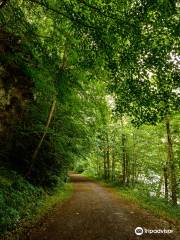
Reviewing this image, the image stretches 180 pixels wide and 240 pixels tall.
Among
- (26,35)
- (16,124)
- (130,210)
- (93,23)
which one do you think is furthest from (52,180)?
(93,23)

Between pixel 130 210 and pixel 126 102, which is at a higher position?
pixel 126 102

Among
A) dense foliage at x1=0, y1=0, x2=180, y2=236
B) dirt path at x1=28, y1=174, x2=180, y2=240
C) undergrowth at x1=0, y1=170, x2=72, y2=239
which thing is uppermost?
dense foliage at x1=0, y1=0, x2=180, y2=236

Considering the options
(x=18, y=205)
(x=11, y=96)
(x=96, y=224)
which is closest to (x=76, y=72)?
(x=11, y=96)

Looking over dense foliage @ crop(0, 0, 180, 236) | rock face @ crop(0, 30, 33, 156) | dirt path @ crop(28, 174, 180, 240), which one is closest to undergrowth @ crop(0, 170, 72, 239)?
dense foliage @ crop(0, 0, 180, 236)

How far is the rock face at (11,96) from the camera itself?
A: 13859mm

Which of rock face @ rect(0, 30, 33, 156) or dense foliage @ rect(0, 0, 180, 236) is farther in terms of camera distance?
rock face @ rect(0, 30, 33, 156)

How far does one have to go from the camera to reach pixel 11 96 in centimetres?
1490

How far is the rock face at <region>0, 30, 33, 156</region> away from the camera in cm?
1386

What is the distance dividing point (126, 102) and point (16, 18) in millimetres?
4100

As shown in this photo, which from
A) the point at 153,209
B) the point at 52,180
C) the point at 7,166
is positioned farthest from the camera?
the point at 52,180

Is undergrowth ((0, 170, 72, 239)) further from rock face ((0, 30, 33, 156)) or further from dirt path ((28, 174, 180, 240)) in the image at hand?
rock face ((0, 30, 33, 156))

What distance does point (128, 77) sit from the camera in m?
7.29

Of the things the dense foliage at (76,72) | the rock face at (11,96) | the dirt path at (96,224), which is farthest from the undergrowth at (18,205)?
the rock face at (11,96)

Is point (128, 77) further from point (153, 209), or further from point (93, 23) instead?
point (153, 209)
